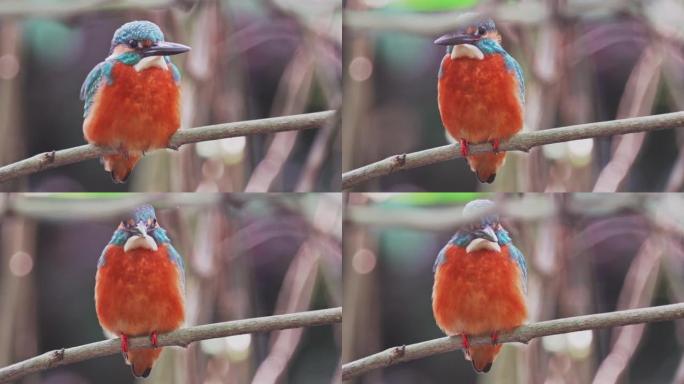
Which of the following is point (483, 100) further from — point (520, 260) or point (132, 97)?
point (132, 97)

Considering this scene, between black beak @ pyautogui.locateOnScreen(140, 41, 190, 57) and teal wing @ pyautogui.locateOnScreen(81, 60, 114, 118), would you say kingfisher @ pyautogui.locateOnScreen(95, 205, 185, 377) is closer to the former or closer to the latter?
teal wing @ pyautogui.locateOnScreen(81, 60, 114, 118)

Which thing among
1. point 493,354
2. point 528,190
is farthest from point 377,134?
point 493,354

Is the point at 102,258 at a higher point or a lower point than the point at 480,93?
lower

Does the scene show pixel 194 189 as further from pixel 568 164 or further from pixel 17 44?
pixel 568 164

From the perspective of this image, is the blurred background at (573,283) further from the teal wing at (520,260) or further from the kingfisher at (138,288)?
the kingfisher at (138,288)

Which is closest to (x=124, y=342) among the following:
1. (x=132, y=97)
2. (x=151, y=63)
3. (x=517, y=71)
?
(x=132, y=97)

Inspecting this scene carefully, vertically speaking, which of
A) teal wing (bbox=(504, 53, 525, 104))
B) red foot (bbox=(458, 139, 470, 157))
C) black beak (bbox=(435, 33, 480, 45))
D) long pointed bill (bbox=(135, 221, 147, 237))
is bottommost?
long pointed bill (bbox=(135, 221, 147, 237))

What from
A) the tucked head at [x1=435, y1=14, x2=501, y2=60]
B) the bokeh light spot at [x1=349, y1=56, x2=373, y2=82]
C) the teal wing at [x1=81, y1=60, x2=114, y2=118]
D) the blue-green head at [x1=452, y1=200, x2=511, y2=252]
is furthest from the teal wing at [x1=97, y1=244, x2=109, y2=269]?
the tucked head at [x1=435, y1=14, x2=501, y2=60]
